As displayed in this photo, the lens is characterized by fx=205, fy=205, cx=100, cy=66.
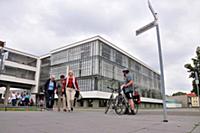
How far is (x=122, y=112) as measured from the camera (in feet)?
27.3

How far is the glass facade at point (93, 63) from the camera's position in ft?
150

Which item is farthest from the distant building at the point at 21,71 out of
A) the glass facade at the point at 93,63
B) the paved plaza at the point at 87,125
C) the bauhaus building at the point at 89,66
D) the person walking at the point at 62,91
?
the paved plaza at the point at 87,125

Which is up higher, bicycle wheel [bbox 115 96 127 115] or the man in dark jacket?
the man in dark jacket

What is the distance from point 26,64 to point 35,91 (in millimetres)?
7836

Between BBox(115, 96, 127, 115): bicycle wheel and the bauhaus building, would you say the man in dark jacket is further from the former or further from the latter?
the bauhaus building

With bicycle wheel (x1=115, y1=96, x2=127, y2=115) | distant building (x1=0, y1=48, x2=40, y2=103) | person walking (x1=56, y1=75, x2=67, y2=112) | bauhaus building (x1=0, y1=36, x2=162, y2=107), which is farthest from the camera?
distant building (x1=0, y1=48, x2=40, y2=103)

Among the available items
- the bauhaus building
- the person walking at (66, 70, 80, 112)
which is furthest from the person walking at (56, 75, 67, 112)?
the bauhaus building

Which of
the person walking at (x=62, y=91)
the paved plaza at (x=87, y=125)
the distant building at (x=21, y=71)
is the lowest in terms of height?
the paved plaza at (x=87, y=125)

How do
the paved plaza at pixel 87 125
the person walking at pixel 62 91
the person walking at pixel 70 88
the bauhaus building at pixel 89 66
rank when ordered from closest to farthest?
the paved plaza at pixel 87 125, the person walking at pixel 70 88, the person walking at pixel 62 91, the bauhaus building at pixel 89 66

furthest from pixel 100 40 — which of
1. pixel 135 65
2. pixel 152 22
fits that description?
pixel 152 22

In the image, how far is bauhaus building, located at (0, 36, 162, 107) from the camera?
45.5m

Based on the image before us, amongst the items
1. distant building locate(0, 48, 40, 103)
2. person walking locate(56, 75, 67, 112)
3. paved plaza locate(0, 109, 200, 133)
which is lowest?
paved plaza locate(0, 109, 200, 133)

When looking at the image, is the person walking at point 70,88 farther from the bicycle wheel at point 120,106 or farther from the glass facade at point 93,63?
the glass facade at point 93,63

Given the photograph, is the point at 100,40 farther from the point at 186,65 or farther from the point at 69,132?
the point at 69,132
